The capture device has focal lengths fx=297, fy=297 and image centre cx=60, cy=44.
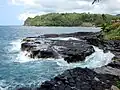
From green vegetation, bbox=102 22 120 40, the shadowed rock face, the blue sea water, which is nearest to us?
the blue sea water

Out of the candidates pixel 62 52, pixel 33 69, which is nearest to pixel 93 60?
pixel 62 52

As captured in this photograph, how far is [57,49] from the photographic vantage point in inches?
2004

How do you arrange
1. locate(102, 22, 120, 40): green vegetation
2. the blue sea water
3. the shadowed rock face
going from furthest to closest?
locate(102, 22, 120, 40): green vegetation < the shadowed rock face < the blue sea water

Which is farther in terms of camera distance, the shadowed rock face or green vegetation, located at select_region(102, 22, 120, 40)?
green vegetation, located at select_region(102, 22, 120, 40)

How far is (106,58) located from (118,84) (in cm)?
1917

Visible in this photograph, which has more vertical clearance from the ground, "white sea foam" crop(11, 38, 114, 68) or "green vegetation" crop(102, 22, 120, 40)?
"green vegetation" crop(102, 22, 120, 40)

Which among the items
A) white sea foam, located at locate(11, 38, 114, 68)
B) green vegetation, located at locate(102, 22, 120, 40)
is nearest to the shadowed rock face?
white sea foam, located at locate(11, 38, 114, 68)

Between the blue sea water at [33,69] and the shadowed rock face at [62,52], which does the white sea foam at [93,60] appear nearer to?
the blue sea water at [33,69]

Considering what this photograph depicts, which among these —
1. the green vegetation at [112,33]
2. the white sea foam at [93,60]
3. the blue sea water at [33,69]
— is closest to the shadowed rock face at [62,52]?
the white sea foam at [93,60]

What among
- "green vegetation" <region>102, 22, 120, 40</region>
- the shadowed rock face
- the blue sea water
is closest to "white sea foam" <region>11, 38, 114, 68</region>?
the blue sea water

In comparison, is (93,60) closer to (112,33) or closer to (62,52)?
(62,52)

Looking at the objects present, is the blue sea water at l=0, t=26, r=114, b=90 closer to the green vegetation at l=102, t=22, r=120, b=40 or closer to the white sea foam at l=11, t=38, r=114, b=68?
the white sea foam at l=11, t=38, r=114, b=68

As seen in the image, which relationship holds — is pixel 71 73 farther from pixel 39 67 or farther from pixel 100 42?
pixel 100 42

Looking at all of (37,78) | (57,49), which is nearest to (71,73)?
(37,78)
